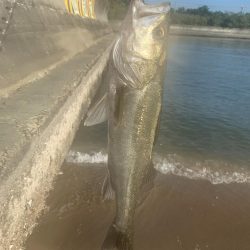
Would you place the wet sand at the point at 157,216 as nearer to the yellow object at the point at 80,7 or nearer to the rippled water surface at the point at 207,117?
the rippled water surface at the point at 207,117

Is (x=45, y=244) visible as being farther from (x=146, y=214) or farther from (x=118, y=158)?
(x=118, y=158)

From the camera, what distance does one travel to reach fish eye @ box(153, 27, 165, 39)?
2.85 metres

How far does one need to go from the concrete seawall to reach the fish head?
150 cm

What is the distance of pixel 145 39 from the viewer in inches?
112

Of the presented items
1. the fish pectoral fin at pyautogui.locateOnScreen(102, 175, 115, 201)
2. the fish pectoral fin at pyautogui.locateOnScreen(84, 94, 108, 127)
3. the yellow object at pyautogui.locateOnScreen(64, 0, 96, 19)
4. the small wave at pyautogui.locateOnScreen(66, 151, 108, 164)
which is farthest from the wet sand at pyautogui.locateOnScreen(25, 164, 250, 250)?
the yellow object at pyautogui.locateOnScreen(64, 0, 96, 19)

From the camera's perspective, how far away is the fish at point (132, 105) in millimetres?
2840

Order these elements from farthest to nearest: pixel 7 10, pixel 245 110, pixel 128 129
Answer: pixel 245 110 < pixel 7 10 < pixel 128 129

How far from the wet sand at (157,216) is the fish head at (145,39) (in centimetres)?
271

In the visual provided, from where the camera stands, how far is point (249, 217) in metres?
6.10

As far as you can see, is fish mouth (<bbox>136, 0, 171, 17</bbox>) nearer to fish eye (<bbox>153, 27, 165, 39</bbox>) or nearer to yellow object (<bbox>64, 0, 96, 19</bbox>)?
fish eye (<bbox>153, 27, 165, 39</bbox>)

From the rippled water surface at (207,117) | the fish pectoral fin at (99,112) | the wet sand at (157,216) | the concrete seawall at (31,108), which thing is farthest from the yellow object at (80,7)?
the fish pectoral fin at (99,112)

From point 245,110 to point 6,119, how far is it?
1040 centimetres

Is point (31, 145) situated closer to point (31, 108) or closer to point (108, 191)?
point (31, 108)

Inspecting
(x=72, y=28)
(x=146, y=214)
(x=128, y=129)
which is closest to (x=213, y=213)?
(x=146, y=214)
